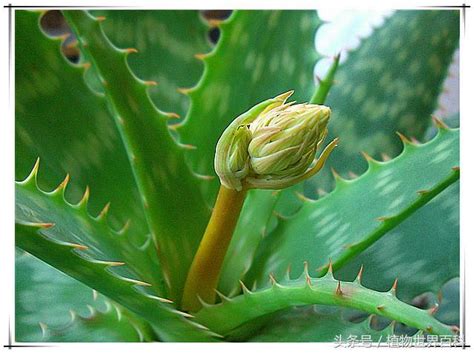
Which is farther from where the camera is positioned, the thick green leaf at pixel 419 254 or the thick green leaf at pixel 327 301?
the thick green leaf at pixel 419 254

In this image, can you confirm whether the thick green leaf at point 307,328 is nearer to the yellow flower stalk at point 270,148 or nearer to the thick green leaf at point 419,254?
the thick green leaf at point 419,254

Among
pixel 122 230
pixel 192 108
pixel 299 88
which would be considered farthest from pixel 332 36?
pixel 122 230

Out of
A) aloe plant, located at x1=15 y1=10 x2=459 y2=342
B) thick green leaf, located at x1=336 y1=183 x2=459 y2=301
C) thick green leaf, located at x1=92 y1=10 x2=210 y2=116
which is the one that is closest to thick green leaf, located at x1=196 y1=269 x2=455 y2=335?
aloe plant, located at x1=15 y1=10 x2=459 y2=342

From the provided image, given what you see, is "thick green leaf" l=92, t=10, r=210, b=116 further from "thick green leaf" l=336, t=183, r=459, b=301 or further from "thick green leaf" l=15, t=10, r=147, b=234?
"thick green leaf" l=336, t=183, r=459, b=301

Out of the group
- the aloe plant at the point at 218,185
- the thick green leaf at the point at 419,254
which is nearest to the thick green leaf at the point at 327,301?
the aloe plant at the point at 218,185

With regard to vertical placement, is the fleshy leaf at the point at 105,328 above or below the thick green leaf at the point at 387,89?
below

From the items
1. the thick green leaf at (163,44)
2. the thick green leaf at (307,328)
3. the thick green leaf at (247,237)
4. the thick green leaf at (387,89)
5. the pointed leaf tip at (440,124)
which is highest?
the thick green leaf at (163,44)

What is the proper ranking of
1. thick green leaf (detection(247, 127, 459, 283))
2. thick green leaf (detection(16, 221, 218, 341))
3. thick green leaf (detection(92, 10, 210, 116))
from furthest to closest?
thick green leaf (detection(92, 10, 210, 116)) → thick green leaf (detection(247, 127, 459, 283)) → thick green leaf (detection(16, 221, 218, 341))
